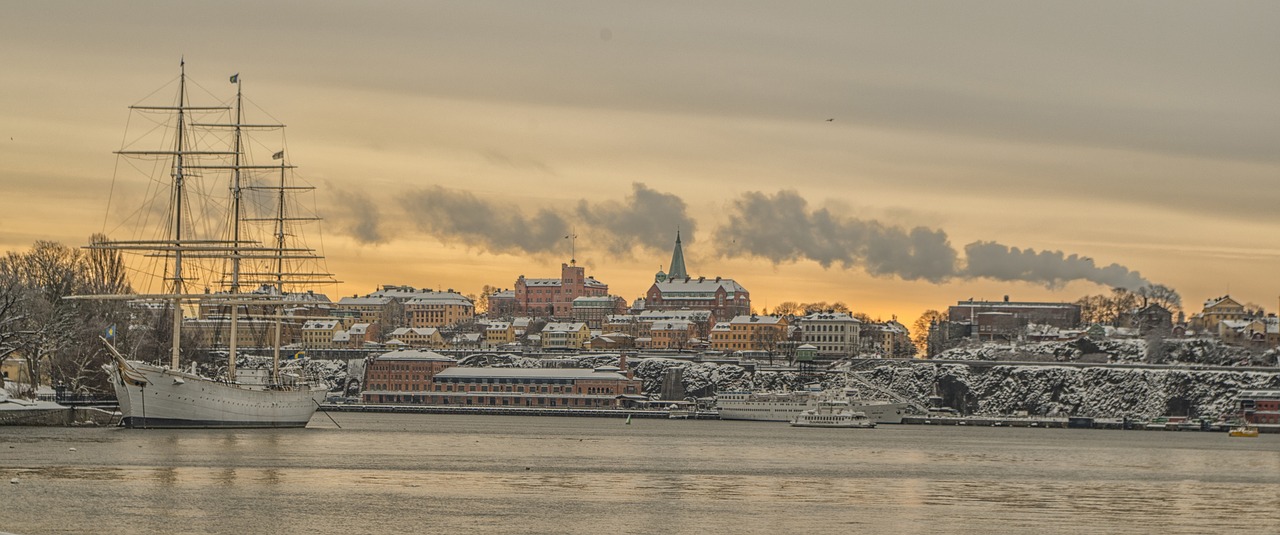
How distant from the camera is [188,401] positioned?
90438mm

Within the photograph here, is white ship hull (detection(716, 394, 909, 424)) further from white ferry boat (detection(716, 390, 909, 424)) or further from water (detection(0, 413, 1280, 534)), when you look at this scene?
water (detection(0, 413, 1280, 534))

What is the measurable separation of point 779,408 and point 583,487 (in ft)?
376

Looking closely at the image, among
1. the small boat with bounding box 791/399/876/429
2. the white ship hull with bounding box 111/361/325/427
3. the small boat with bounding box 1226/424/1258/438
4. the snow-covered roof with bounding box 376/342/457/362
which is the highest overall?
the snow-covered roof with bounding box 376/342/457/362

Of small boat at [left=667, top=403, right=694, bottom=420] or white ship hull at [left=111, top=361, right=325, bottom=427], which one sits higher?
white ship hull at [left=111, top=361, right=325, bottom=427]

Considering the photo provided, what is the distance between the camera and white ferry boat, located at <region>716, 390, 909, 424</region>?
539ft

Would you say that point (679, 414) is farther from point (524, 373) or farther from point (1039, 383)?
point (1039, 383)

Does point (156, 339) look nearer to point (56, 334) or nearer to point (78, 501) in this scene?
point (56, 334)

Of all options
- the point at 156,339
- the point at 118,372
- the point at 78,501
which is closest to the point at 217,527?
the point at 78,501

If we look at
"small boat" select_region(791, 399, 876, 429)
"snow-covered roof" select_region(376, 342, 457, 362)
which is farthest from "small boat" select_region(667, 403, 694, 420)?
"snow-covered roof" select_region(376, 342, 457, 362)

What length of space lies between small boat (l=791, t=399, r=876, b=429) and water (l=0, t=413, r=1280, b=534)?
5215cm

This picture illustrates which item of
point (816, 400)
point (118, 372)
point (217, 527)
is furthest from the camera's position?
point (816, 400)

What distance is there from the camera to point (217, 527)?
38.8m

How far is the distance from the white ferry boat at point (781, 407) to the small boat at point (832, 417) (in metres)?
8.31

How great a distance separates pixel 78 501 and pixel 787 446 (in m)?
57.0
